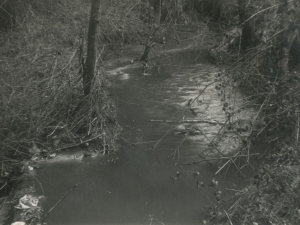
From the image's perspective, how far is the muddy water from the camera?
5.97m

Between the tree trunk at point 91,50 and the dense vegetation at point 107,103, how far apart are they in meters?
0.06

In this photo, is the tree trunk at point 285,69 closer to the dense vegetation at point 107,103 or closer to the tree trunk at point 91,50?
the dense vegetation at point 107,103

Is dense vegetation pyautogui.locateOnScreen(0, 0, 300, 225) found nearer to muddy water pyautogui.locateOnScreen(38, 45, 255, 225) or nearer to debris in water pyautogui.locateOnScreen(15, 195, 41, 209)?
muddy water pyautogui.locateOnScreen(38, 45, 255, 225)

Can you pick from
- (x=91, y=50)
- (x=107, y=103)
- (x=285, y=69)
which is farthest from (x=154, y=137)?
(x=285, y=69)

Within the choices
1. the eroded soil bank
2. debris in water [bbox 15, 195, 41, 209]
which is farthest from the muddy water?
debris in water [bbox 15, 195, 41, 209]

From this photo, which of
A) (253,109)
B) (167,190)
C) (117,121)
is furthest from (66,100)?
(253,109)

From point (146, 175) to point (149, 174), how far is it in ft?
0.18

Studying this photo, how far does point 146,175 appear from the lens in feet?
22.5

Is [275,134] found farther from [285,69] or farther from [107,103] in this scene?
[107,103]

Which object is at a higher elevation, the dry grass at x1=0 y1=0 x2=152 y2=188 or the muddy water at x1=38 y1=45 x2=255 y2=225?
the dry grass at x1=0 y1=0 x2=152 y2=188

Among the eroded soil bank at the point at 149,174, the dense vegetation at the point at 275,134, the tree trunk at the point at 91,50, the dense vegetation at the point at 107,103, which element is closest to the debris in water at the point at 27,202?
the eroded soil bank at the point at 149,174

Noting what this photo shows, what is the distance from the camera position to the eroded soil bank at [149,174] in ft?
19.6

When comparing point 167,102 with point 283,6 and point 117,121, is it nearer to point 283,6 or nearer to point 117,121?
point 117,121

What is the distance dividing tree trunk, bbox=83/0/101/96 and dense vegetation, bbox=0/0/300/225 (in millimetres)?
60
